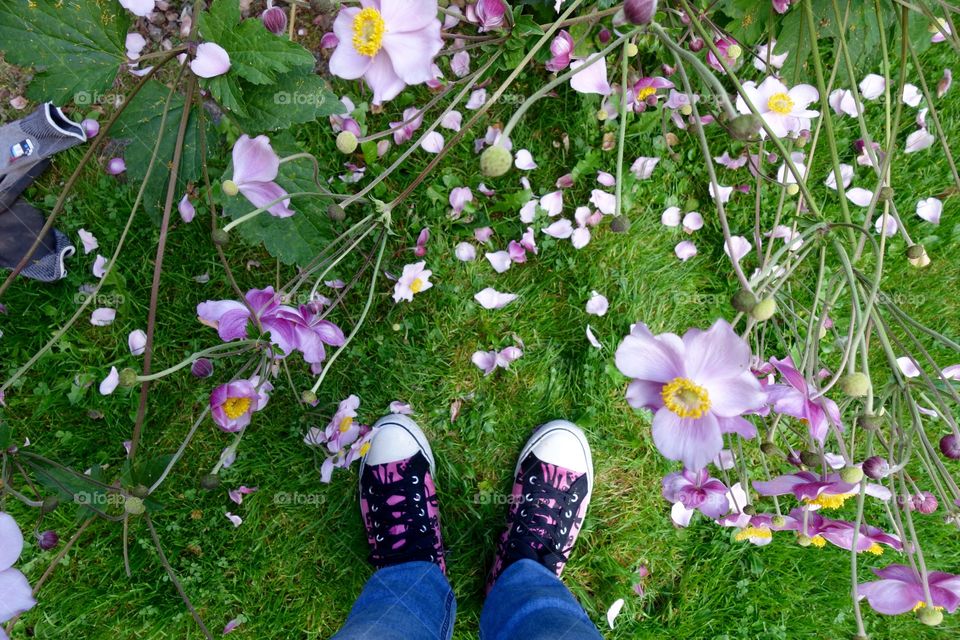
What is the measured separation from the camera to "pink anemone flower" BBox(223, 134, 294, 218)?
94cm

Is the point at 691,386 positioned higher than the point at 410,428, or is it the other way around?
the point at 691,386

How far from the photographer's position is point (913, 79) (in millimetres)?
1625

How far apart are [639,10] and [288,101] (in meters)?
0.56

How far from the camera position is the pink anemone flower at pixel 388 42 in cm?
88

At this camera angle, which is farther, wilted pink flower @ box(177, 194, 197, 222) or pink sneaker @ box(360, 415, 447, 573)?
pink sneaker @ box(360, 415, 447, 573)

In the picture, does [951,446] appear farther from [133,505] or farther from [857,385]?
[133,505]

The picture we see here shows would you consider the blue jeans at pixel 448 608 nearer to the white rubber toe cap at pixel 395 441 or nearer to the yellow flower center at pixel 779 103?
the white rubber toe cap at pixel 395 441

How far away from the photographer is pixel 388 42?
904 millimetres

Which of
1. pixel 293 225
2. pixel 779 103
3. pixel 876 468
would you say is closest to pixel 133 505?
pixel 293 225

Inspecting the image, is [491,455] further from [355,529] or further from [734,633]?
[734,633]

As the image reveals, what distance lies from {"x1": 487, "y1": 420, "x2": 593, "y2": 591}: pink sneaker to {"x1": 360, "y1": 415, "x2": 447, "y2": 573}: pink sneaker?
207mm

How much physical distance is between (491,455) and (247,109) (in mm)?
1073

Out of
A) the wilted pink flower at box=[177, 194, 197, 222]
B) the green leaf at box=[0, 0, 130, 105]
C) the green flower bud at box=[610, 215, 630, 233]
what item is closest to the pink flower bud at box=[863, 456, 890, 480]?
the green flower bud at box=[610, 215, 630, 233]
